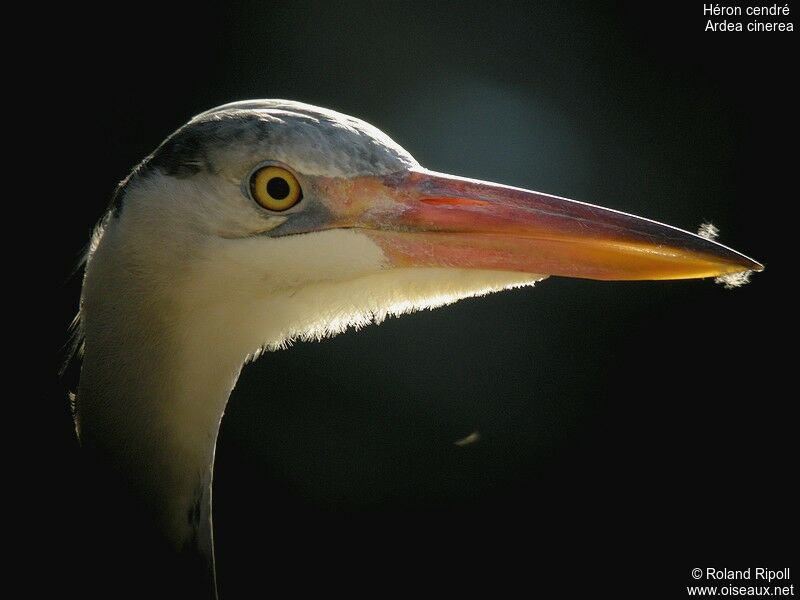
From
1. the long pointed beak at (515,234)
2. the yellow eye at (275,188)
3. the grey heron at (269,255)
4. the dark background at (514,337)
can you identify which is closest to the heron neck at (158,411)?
the grey heron at (269,255)

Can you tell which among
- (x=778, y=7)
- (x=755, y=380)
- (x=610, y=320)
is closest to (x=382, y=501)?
(x=610, y=320)

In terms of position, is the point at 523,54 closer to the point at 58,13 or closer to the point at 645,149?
the point at 645,149

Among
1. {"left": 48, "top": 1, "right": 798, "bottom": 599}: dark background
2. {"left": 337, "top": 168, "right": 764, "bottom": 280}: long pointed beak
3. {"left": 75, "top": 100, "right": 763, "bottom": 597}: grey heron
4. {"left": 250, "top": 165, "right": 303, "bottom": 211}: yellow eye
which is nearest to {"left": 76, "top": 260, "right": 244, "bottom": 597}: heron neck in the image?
{"left": 75, "top": 100, "right": 763, "bottom": 597}: grey heron

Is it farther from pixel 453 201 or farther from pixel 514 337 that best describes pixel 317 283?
pixel 514 337

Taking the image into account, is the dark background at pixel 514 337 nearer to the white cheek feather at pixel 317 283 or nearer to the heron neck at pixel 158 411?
the heron neck at pixel 158 411


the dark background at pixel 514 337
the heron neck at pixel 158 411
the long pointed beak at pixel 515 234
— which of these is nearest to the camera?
the long pointed beak at pixel 515 234

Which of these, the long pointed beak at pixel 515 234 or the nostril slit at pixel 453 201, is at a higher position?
the nostril slit at pixel 453 201

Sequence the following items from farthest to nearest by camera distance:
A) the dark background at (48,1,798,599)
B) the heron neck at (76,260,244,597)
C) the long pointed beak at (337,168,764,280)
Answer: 1. the dark background at (48,1,798,599)
2. the heron neck at (76,260,244,597)
3. the long pointed beak at (337,168,764,280)

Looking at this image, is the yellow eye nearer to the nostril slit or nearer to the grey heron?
the grey heron

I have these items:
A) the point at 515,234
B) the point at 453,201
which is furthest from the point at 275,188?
the point at 515,234
